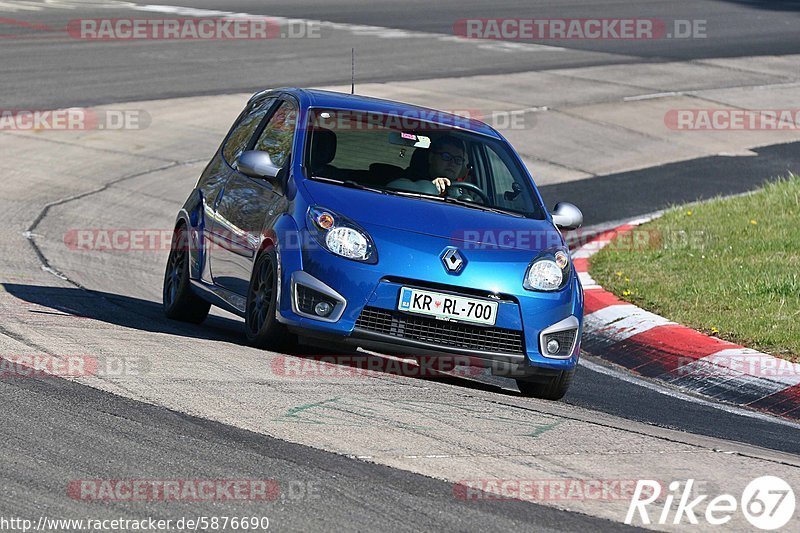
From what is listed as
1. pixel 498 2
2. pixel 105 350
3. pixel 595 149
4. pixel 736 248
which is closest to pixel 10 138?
pixel 595 149

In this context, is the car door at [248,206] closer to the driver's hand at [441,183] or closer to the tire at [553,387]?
the driver's hand at [441,183]

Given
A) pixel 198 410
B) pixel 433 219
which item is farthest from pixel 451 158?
pixel 198 410

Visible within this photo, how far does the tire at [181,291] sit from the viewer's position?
9398 millimetres

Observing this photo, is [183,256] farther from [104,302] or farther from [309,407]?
[309,407]

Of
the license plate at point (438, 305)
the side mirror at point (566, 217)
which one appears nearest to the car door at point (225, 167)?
the license plate at point (438, 305)

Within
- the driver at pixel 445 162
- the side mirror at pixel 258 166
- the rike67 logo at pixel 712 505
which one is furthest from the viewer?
the driver at pixel 445 162

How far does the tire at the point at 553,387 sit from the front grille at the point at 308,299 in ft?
4.48

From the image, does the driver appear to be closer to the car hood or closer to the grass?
the car hood

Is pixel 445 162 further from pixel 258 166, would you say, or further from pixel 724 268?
pixel 724 268

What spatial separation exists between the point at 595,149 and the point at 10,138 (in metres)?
7.24

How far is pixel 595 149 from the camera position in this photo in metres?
18.4

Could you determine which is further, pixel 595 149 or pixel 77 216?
pixel 595 149

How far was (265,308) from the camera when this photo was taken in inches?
312

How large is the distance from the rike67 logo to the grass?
11.8 ft
